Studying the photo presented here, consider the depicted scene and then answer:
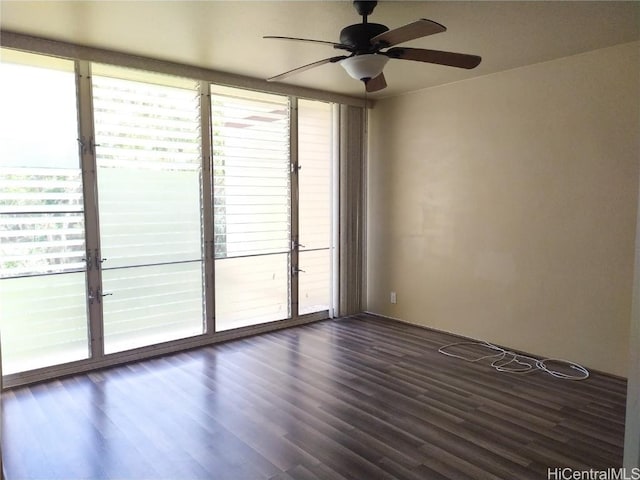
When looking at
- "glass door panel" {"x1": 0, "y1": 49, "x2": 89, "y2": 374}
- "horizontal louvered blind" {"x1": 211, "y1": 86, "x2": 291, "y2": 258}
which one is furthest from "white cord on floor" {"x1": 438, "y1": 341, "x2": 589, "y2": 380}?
Answer: "glass door panel" {"x1": 0, "y1": 49, "x2": 89, "y2": 374}

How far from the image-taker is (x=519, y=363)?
4.06 meters

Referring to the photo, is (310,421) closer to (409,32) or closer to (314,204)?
(409,32)

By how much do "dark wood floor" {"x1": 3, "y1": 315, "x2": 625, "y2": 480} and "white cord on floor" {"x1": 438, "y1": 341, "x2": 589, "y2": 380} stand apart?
131mm

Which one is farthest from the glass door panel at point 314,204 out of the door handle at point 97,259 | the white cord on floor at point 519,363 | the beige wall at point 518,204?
the door handle at point 97,259

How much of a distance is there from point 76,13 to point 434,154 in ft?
11.5

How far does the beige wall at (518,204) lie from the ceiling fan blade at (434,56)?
5.33 feet

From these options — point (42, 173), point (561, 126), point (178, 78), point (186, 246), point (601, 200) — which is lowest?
point (186, 246)

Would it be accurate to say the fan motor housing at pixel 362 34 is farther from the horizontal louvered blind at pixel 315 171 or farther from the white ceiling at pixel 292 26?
the horizontal louvered blind at pixel 315 171

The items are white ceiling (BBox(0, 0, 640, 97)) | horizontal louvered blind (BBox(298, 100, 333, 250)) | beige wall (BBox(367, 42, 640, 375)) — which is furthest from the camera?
horizontal louvered blind (BBox(298, 100, 333, 250))

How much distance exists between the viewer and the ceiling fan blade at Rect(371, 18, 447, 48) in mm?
2156

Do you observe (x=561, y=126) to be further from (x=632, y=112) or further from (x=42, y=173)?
(x=42, y=173)

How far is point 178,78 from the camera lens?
4.19m

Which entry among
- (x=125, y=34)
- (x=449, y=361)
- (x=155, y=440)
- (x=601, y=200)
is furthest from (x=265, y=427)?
(x=601, y=200)

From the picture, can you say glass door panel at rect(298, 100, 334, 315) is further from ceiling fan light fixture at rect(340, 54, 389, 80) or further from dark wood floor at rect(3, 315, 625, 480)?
ceiling fan light fixture at rect(340, 54, 389, 80)
